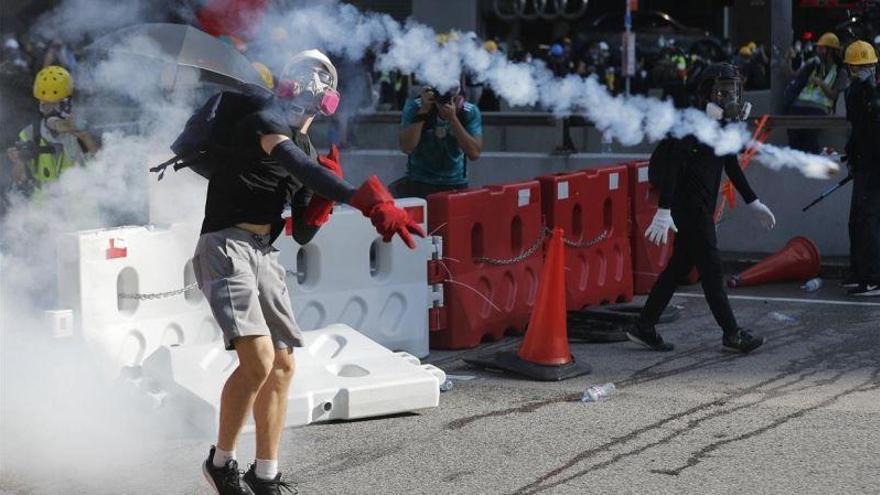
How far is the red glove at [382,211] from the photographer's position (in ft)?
18.2

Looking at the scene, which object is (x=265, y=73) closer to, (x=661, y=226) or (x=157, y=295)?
(x=661, y=226)

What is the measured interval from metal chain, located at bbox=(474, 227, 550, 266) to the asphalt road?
946mm

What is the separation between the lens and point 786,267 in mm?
12828

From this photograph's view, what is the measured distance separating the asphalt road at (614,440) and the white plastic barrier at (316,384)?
85 millimetres

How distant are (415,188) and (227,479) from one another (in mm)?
5156

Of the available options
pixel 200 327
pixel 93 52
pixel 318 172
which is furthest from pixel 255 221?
pixel 93 52

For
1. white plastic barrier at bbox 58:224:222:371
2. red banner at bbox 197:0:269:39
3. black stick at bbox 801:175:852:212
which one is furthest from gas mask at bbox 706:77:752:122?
black stick at bbox 801:175:852:212

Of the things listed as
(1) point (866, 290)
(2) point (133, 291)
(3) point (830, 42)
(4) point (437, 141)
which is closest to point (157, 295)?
(2) point (133, 291)

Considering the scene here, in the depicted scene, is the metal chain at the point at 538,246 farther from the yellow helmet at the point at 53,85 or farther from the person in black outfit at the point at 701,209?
the yellow helmet at the point at 53,85

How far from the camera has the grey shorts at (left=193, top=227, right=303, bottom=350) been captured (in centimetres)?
602

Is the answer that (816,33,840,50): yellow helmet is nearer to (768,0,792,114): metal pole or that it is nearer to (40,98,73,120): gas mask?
(768,0,792,114): metal pole

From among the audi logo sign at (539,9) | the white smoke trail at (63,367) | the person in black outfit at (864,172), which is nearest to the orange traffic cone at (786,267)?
the person in black outfit at (864,172)

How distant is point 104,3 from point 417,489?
303 inches

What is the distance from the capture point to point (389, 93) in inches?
922
